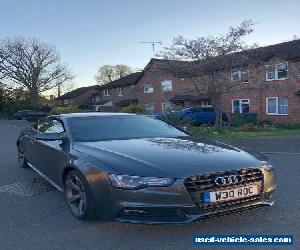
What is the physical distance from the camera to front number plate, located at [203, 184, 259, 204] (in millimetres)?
3748

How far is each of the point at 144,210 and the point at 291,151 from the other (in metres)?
7.94

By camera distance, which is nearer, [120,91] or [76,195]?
[76,195]

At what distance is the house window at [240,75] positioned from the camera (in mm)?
18156

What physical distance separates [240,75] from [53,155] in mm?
14685

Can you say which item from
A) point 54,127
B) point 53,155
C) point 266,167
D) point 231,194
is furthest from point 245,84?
point 231,194

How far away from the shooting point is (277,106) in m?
25.5

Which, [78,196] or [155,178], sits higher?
[155,178]

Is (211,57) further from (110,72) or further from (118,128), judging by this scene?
(110,72)

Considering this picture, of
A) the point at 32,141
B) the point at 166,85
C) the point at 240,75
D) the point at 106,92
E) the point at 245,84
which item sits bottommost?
the point at 32,141

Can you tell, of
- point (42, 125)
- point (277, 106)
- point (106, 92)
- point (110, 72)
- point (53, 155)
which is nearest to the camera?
point (53, 155)

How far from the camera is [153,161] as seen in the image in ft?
13.1

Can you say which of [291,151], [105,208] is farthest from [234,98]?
[105,208]

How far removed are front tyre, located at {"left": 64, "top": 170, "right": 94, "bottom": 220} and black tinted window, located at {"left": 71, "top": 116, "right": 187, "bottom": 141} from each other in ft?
2.14

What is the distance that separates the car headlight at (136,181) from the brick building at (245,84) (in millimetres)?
14136
